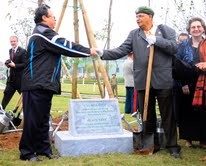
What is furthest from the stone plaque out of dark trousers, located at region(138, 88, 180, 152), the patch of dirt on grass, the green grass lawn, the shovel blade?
the patch of dirt on grass

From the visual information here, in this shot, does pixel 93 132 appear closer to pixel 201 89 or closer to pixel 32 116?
pixel 32 116

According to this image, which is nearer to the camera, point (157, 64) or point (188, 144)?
point (157, 64)

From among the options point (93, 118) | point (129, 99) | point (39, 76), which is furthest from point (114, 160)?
point (129, 99)

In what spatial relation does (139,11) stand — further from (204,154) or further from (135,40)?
(204,154)

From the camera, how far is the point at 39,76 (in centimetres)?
459

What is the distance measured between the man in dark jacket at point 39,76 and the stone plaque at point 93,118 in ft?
1.66

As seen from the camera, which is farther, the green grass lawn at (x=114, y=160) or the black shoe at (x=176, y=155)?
the black shoe at (x=176, y=155)

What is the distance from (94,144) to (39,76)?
1190 mm

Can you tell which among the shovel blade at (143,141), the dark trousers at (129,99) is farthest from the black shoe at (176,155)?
the dark trousers at (129,99)

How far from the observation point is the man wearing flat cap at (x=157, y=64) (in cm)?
495

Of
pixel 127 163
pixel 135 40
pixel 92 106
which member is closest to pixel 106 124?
pixel 92 106

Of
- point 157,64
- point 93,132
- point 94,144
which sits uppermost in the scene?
point 157,64

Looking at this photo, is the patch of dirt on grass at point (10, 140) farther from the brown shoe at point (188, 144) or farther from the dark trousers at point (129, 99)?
the dark trousers at point (129, 99)

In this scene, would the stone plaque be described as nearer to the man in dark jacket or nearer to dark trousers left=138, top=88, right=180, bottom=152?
the man in dark jacket
